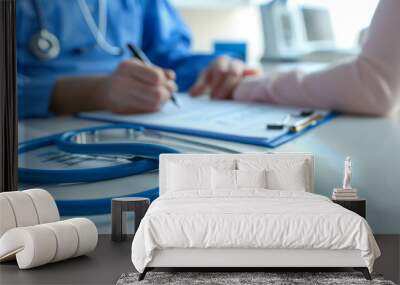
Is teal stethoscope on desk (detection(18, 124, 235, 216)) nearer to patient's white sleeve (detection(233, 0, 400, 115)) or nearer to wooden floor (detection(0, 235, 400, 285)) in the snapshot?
wooden floor (detection(0, 235, 400, 285))

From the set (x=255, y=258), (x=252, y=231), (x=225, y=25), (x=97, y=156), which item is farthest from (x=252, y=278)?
(x=225, y=25)

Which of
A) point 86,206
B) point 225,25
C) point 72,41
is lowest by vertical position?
point 86,206

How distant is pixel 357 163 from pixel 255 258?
0.83 m

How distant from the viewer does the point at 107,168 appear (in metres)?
2.56

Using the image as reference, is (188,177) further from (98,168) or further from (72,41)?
Result: (72,41)

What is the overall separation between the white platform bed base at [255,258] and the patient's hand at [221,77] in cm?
115

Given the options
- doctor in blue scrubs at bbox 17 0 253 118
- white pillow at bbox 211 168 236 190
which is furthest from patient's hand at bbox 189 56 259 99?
white pillow at bbox 211 168 236 190

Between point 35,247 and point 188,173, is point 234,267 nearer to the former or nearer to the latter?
point 188,173

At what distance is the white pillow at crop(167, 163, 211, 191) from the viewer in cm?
250

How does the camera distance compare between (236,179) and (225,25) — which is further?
(225,25)

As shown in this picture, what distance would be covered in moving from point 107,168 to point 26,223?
391mm

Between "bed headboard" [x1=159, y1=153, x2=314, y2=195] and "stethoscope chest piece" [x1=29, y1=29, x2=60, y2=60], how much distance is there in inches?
27.9

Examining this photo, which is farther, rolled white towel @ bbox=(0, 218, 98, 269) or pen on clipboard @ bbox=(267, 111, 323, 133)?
pen on clipboard @ bbox=(267, 111, 323, 133)

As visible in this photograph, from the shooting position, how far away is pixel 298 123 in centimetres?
263
